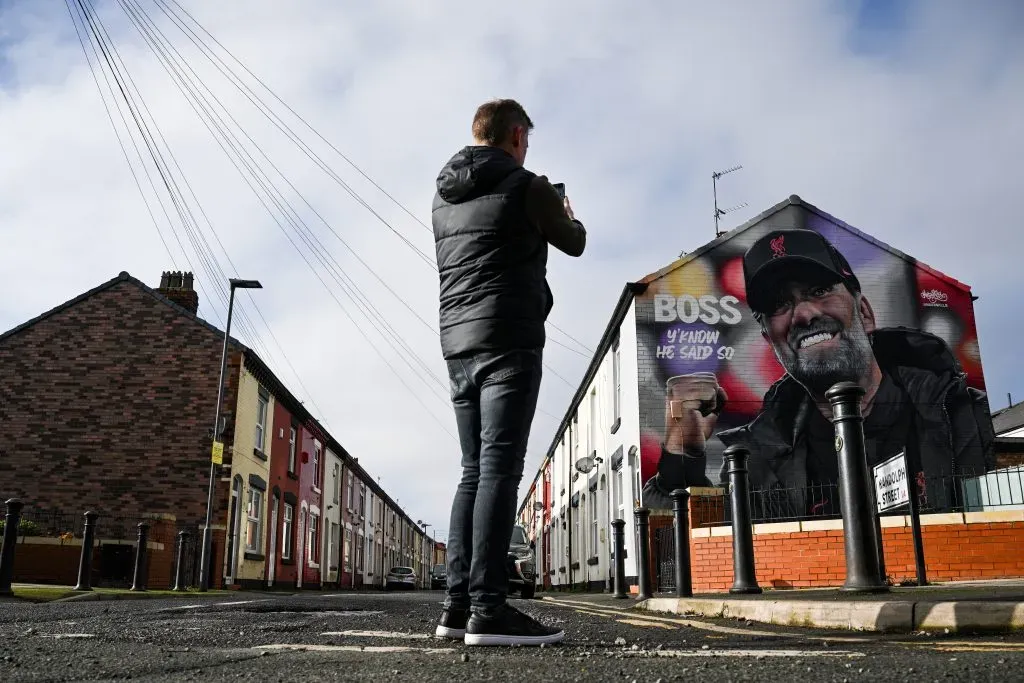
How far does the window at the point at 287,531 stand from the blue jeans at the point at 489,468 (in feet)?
84.0

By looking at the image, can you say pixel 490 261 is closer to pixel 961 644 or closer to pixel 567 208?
pixel 567 208

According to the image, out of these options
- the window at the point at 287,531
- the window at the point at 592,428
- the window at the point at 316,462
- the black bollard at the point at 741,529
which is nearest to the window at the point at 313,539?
the window at the point at 316,462

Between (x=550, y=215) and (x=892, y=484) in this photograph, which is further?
(x=892, y=484)

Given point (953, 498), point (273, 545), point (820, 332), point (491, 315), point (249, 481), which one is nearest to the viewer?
point (491, 315)

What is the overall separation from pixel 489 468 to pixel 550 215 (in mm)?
1037

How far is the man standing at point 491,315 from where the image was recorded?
3279mm

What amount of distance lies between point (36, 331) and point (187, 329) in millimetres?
3866

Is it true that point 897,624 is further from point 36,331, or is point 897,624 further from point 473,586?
point 36,331

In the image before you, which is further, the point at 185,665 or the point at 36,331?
the point at 36,331

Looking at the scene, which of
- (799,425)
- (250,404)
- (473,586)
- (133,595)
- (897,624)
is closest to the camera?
(473,586)

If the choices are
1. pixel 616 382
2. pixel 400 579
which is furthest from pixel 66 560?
pixel 400 579

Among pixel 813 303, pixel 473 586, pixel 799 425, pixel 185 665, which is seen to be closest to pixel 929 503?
pixel 799 425

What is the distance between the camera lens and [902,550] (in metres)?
11.1

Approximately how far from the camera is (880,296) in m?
20.7
